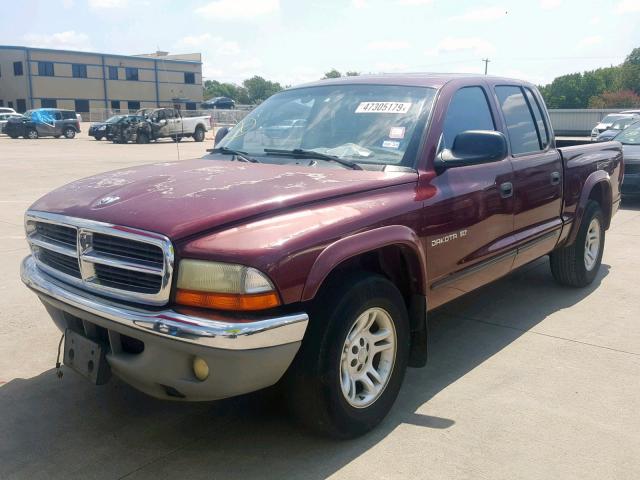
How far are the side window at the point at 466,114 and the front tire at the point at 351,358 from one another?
47.5 inches

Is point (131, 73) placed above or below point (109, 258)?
above

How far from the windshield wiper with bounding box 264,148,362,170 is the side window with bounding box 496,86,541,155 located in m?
1.56

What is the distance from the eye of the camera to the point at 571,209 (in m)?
5.52

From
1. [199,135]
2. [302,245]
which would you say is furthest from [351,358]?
[199,135]

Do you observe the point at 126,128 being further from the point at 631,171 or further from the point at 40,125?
the point at 631,171

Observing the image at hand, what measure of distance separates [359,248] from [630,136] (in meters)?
10.5

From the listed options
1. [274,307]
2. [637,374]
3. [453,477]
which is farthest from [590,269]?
[274,307]

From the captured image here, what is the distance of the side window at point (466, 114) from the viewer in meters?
4.10

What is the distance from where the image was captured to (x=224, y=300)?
273cm

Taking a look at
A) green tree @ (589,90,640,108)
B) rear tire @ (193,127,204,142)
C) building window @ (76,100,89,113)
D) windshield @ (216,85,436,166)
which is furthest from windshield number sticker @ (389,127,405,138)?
building window @ (76,100,89,113)

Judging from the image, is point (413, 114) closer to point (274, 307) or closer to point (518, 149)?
point (518, 149)

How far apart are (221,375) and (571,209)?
3.87m

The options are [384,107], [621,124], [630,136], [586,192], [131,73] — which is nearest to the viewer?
[384,107]

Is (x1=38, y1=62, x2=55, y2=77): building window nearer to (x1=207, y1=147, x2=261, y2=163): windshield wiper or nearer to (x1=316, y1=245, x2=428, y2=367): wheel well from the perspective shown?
(x1=207, y1=147, x2=261, y2=163): windshield wiper
